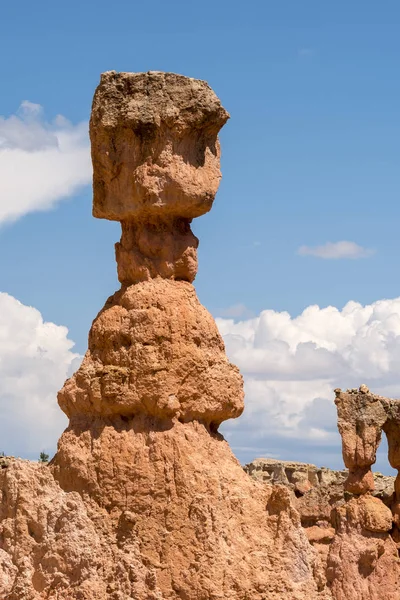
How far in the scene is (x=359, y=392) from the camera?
25266 millimetres

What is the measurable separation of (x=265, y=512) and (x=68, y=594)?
249 centimetres

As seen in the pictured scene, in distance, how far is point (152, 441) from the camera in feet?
47.4

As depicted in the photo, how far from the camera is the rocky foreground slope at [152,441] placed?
1366cm

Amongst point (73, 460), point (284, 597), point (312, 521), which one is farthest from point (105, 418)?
point (312, 521)

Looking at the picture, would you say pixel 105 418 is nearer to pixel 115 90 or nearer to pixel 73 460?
pixel 73 460

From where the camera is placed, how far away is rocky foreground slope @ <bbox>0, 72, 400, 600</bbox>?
13.7m

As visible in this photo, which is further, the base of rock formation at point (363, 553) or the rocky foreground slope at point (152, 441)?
the base of rock formation at point (363, 553)

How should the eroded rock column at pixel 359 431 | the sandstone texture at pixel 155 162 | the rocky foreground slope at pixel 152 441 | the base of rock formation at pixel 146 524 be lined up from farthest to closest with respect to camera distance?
the eroded rock column at pixel 359 431 < the sandstone texture at pixel 155 162 < the rocky foreground slope at pixel 152 441 < the base of rock formation at pixel 146 524

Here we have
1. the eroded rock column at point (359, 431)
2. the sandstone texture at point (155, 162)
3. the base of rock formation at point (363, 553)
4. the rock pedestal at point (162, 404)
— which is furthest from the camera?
the eroded rock column at point (359, 431)

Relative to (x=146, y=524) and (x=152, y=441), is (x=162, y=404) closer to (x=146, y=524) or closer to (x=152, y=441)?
(x=152, y=441)

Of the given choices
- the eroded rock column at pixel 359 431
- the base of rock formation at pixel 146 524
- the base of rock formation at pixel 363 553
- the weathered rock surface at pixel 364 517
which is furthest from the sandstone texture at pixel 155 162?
the eroded rock column at pixel 359 431

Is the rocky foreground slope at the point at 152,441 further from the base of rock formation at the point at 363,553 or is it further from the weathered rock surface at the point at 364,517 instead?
the weathered rock surface at the point at 364,517

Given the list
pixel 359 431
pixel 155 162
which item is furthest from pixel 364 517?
pixel 155 162

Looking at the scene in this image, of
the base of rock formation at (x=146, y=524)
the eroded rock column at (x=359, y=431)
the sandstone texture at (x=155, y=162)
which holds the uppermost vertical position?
the sandstone texture at (x=155, y=162)
